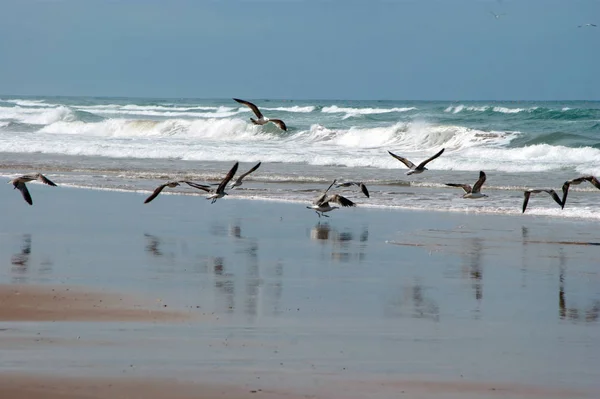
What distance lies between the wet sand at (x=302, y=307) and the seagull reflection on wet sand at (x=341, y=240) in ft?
0.09

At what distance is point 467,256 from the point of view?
37.6 ft

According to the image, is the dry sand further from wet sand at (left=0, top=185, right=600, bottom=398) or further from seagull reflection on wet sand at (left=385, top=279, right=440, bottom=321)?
seagull reflection on wet sand at (left=385, top=279, right=440, bottom=321)

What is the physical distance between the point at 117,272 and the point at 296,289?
6.68 feet

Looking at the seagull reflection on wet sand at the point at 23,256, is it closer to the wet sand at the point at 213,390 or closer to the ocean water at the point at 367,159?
the wet sand at the point at 213,390

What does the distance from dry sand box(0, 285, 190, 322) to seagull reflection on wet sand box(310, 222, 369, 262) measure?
3292 millimetres

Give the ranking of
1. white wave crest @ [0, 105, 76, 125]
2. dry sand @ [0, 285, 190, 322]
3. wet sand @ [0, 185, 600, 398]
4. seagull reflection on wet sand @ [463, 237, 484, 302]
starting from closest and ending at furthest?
1. wet sand @ [0, 185, 600, 398]
2. dry sand @ [0, 285, 190, 322]
3. seagull reflection on wet sand @ [463, 237, 484, 302]
4. white wave crest @ [0, 105, 76, 125]

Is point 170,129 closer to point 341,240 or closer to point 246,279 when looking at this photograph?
point 341,240

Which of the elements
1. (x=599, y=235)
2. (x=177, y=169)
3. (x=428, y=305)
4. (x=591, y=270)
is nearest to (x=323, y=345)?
(x=428, y=305)

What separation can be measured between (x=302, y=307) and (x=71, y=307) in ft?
6.52

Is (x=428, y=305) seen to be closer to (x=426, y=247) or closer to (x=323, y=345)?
(x=323, y=345)

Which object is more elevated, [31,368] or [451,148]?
[451,148]

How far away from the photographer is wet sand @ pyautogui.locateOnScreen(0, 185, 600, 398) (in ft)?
20.6

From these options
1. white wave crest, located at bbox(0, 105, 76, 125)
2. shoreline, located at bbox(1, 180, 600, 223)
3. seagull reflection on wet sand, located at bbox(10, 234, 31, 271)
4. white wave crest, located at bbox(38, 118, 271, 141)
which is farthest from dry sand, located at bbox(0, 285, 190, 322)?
white wave crest, located at bbox(0, 105, 76, 125)

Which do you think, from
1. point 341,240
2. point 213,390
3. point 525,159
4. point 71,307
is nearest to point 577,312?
point 213,390
